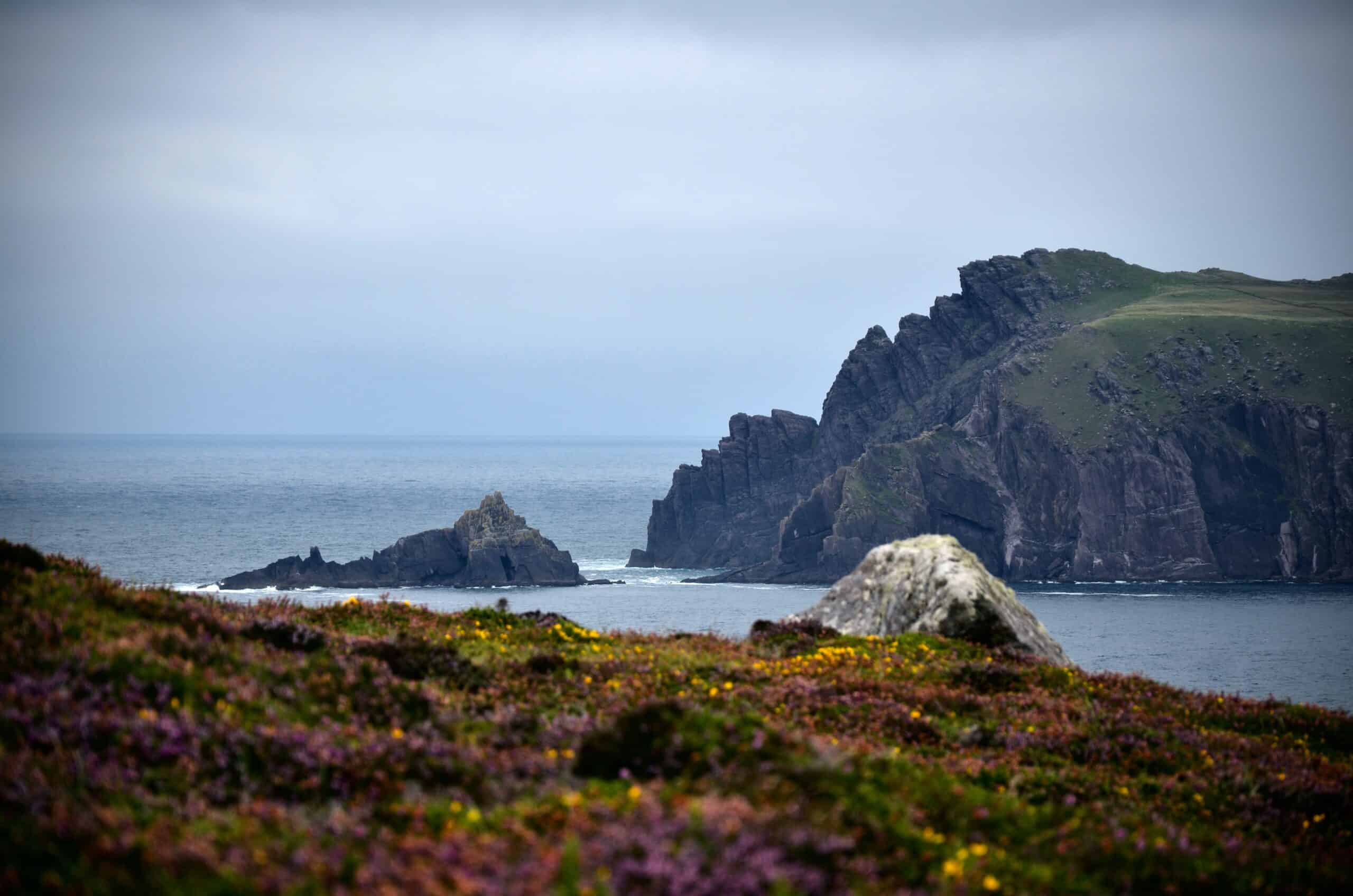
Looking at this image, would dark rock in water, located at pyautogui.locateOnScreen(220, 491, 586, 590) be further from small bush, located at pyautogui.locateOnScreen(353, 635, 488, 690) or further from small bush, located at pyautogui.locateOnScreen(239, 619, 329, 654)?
small bush, located at pyautogui.locateOnScreen(353, 635, 488, 690)

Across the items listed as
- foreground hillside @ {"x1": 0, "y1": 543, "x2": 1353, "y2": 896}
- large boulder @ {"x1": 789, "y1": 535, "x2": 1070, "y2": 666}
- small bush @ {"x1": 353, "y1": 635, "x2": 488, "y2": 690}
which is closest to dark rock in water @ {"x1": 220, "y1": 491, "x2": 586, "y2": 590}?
large boulder @ {"x1": 789, "y1": 535, "x2": 1070, "y2": 666}

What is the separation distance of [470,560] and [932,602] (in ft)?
539

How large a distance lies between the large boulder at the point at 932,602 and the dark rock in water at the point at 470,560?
156m

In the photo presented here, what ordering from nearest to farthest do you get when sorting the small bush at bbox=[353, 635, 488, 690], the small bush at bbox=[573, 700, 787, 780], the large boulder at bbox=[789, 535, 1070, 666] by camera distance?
the small bush at bbox=[573, 700, 787, 780], the small bush at bbox=[353, 635, 488, 690], the large boulder at bbox=[789, 535, 1070, 666]

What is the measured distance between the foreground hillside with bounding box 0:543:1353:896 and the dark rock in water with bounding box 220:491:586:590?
163m

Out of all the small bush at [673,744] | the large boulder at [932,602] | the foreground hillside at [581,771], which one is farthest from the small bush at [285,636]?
the large boulder at [932,602]

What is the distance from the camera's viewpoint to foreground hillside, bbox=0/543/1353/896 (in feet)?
25.5

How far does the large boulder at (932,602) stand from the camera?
23.7m

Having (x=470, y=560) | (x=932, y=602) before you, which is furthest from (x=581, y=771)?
(x=470, y=560)

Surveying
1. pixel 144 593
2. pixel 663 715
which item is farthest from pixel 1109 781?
pixel 144 593

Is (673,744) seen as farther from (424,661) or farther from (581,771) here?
(424,661)

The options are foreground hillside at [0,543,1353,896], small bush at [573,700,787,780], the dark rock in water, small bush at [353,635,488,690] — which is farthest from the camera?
the dark rock in water

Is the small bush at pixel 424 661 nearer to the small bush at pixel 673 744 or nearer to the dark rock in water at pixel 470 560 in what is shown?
the small bush at pixel 673 744

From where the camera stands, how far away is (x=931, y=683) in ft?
61.7
